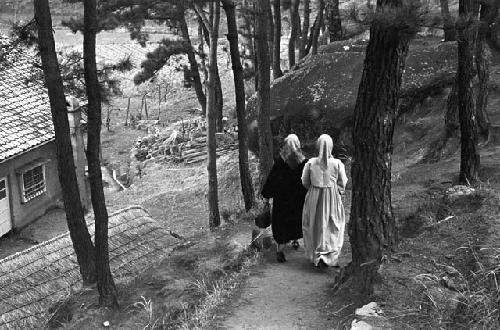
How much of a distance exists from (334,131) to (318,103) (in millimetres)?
798

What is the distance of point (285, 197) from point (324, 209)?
0.67 m

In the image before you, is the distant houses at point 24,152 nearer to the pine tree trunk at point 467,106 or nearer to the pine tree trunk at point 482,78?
the pine tree trunk at point 482,78

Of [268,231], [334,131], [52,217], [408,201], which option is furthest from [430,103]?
[52,217]

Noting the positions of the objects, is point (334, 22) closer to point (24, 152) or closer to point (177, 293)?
point (24, 152)

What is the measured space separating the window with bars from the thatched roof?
4.54 meters

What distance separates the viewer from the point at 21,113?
18094mm

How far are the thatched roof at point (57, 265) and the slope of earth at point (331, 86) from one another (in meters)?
3.81

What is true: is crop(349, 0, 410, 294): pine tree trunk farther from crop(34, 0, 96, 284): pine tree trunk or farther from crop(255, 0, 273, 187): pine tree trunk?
crop(255, 0, 273, 187): pine tree trunk

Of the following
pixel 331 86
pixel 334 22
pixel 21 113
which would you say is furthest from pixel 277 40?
pixel 21 113

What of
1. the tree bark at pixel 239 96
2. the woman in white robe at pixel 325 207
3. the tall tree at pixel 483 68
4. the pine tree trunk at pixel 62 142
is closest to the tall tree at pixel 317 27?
the tree bark at pixel 239 96

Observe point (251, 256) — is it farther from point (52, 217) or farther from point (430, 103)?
point (52, 217)

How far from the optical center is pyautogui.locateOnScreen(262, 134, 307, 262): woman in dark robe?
840cm

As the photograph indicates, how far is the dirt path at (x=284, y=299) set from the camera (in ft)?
21.2

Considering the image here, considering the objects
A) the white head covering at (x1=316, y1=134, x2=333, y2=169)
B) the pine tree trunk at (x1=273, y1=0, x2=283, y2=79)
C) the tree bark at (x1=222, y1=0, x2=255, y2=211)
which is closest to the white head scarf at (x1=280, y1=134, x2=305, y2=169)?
the white head covering at (x1=316, y1=134, x2=333, y2=169)
